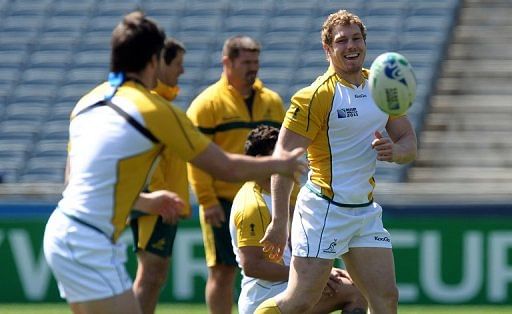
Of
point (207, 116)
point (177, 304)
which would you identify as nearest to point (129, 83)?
point (207, 116)

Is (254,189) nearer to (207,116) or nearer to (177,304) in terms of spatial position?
(207,116)

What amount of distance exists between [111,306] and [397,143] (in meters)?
2.35

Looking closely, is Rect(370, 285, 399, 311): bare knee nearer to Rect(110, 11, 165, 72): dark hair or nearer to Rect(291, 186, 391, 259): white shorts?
Rect(291, 186, 391, 259): white shorts

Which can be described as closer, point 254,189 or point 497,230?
point 254,189

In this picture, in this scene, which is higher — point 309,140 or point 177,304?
point 309,140

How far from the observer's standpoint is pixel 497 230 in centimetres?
1112

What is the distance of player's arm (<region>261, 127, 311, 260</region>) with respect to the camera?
259 inches

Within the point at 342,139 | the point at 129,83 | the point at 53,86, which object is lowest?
the point at 53,86

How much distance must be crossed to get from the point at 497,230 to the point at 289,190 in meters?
4.94

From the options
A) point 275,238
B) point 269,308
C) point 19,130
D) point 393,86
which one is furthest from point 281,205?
point 19,130

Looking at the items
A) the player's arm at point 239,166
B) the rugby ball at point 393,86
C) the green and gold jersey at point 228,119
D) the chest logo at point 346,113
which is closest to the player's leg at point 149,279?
the green and gold jersey at point 228,119

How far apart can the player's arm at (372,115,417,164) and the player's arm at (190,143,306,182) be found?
4.66 feet

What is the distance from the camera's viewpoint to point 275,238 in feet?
21.5

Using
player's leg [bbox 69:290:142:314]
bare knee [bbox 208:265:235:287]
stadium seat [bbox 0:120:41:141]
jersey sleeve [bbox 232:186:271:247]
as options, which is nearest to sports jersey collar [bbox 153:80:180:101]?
bare knee [bbox 208:265:235:287]
